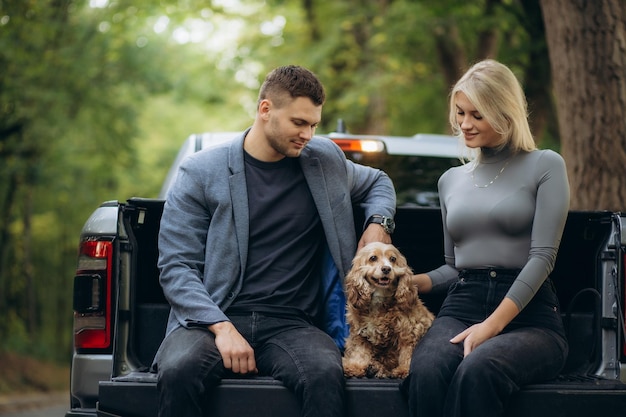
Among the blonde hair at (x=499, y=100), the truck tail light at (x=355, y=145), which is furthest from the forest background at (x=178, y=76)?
the blonde hair at (x=499, y=100)

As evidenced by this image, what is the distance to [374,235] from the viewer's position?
14.0 ft

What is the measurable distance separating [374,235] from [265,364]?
2.62 ft

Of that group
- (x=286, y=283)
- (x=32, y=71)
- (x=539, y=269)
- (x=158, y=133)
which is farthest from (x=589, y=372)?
(x=158, y=133)

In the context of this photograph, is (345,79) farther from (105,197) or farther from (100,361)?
(100,361)

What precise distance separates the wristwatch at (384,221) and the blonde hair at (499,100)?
2.06ft

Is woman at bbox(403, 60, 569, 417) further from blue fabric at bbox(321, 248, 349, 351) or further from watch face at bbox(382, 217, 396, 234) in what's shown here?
blue fabric at bbox(321, 248, 349, 351)

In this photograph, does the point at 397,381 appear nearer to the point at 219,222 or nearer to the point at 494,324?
the point at 494,324

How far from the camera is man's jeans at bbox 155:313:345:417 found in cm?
364

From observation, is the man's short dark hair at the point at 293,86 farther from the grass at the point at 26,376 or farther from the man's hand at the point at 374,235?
the grass at the point at 26,376

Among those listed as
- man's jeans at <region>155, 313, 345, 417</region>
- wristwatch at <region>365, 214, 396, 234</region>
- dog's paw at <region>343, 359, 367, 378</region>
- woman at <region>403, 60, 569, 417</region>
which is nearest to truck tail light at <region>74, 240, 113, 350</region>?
man's jeans at <region>155, 313, 345, 417</region>

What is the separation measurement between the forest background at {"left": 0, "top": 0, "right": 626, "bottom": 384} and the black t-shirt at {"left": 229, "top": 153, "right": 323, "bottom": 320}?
3377 millimetres

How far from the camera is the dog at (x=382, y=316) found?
4168 millimetres

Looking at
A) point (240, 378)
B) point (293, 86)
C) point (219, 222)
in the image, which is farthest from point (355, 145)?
point (240, 378)

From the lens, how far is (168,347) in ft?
12.8
